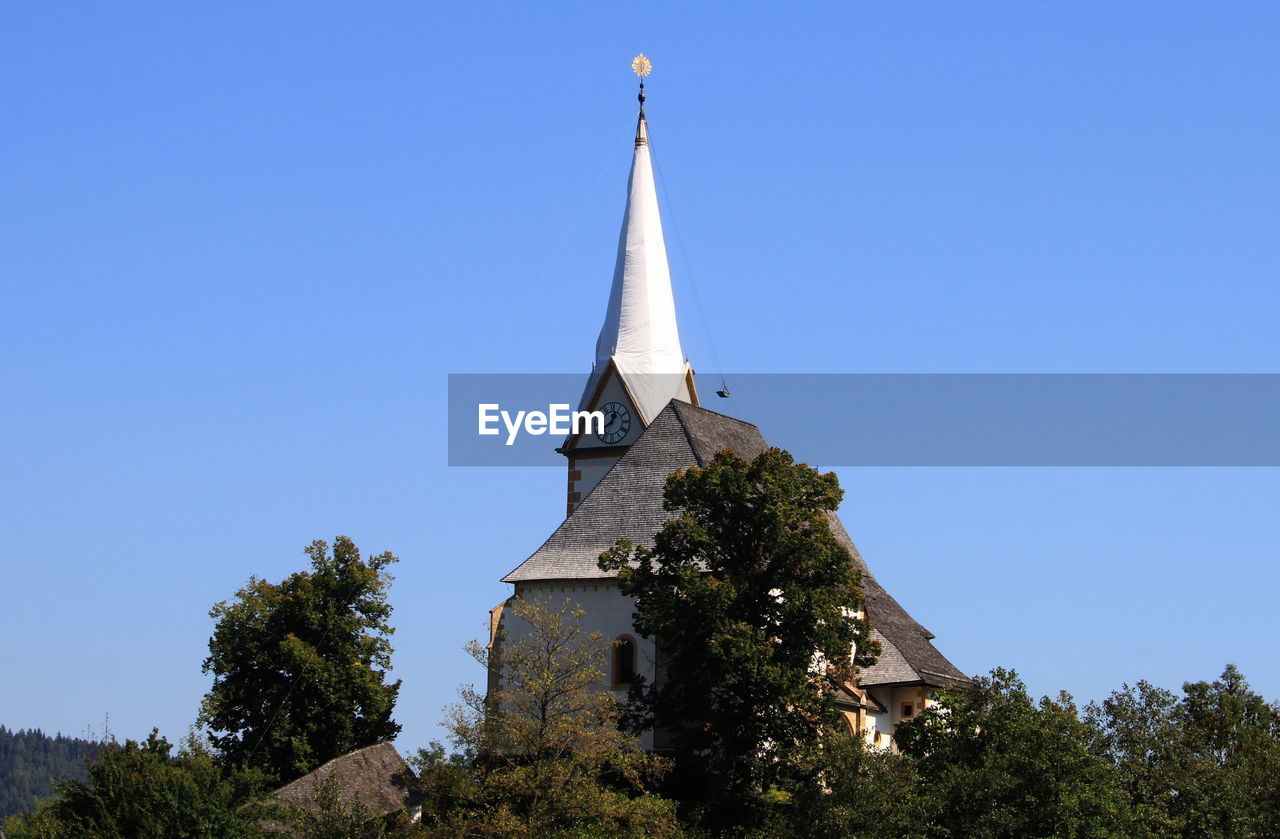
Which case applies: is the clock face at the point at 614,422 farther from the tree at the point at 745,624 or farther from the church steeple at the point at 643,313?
the tree at the point at 745,624

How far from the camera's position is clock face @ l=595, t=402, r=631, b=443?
62781 mm

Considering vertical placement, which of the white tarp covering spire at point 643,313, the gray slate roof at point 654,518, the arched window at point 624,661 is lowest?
the arched window at point 624,661

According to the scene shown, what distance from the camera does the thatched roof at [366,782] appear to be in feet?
159

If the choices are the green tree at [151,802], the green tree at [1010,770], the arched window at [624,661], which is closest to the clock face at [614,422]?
the arched window at [624,661]

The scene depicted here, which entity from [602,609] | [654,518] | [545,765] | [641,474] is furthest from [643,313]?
[545,765]

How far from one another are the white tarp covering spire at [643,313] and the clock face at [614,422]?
61 cm

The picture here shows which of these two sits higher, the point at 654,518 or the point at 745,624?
the point at 654,518

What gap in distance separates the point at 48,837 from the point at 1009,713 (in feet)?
80.2

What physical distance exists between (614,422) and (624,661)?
1541 cm

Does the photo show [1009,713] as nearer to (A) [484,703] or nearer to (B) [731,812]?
(B) [731,812]

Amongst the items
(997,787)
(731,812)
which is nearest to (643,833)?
(731,812)

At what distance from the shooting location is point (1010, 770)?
138ft

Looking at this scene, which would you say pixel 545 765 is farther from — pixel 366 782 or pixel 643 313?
pixel 643 313

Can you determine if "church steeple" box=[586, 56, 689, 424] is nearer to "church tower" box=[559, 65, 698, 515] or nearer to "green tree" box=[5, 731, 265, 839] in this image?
"church tower" box=[559, 65, 698, 515]
